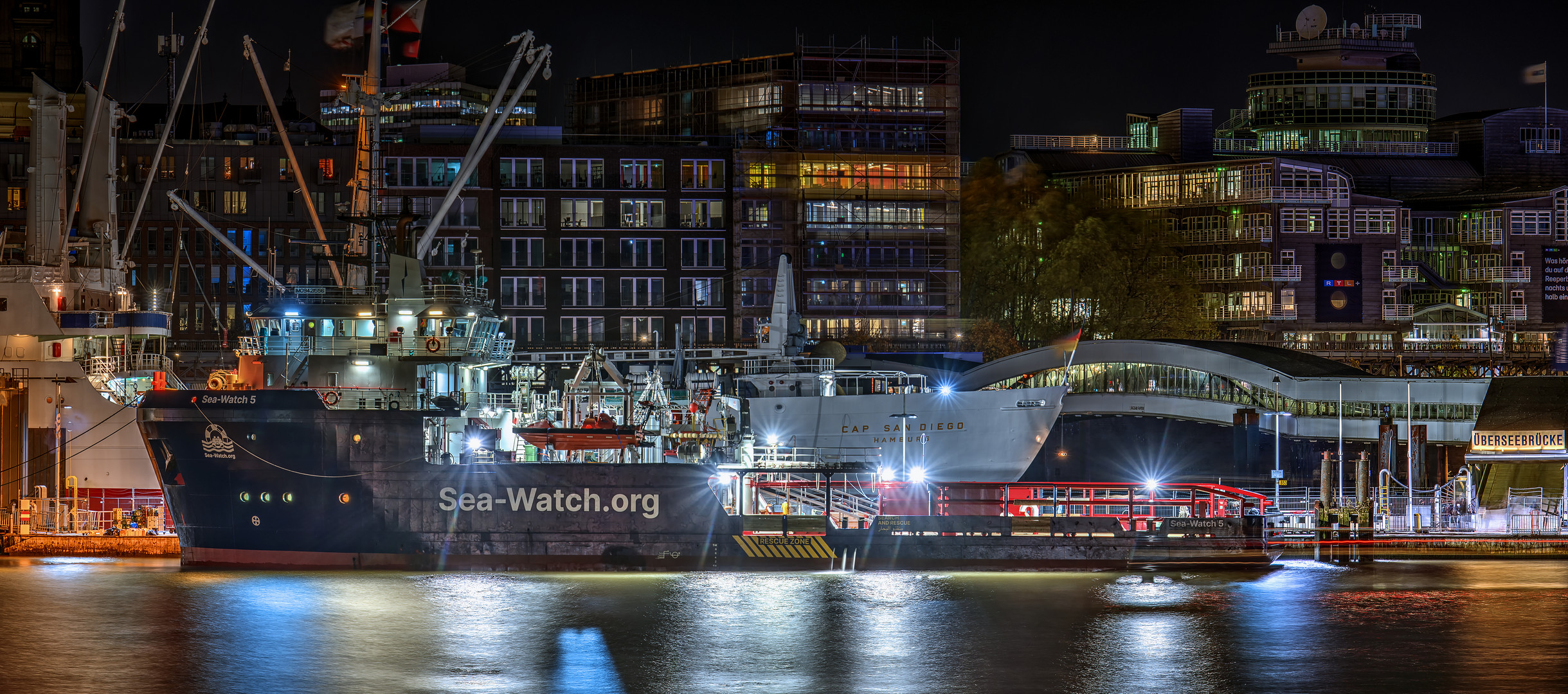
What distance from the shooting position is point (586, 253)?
98.6 m

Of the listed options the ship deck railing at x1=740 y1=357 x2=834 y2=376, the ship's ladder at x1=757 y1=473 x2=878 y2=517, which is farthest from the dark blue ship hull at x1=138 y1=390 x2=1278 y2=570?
the ship deck railing at x1=740 y1=357 x2=834 y2=376

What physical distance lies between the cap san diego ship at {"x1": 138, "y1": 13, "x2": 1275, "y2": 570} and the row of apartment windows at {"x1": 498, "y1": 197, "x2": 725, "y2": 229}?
1807 inches

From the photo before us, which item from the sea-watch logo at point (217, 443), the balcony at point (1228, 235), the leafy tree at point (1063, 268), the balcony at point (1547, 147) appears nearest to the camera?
the sea-watch logo at point (217, 443)

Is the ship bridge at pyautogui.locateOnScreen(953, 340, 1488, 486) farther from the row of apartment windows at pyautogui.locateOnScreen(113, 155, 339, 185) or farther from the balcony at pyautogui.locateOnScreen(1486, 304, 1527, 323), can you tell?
the row of apartment windows at pyautogui.locateOnScreen(113, 155, 339, 185)

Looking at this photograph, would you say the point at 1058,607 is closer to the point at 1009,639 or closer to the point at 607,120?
the point at 1009,639

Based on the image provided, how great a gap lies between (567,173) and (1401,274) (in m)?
57.3

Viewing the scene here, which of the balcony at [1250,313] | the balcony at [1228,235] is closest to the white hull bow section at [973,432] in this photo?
the balcony at [1250,313]

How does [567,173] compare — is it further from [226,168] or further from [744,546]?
[744,546]

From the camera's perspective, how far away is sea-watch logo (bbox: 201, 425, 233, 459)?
45.2 m

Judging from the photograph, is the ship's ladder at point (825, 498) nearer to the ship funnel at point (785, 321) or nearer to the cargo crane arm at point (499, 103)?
the cargo crane arm at point (499, 103)

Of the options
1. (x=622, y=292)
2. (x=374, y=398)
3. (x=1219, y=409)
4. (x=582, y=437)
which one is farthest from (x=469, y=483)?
(x=622, y=292)

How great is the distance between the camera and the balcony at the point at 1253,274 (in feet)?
328

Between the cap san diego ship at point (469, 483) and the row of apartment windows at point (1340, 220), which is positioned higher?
the row of apartment windows at point (1340, 220)

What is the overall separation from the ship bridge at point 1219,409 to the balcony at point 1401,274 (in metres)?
26.2
